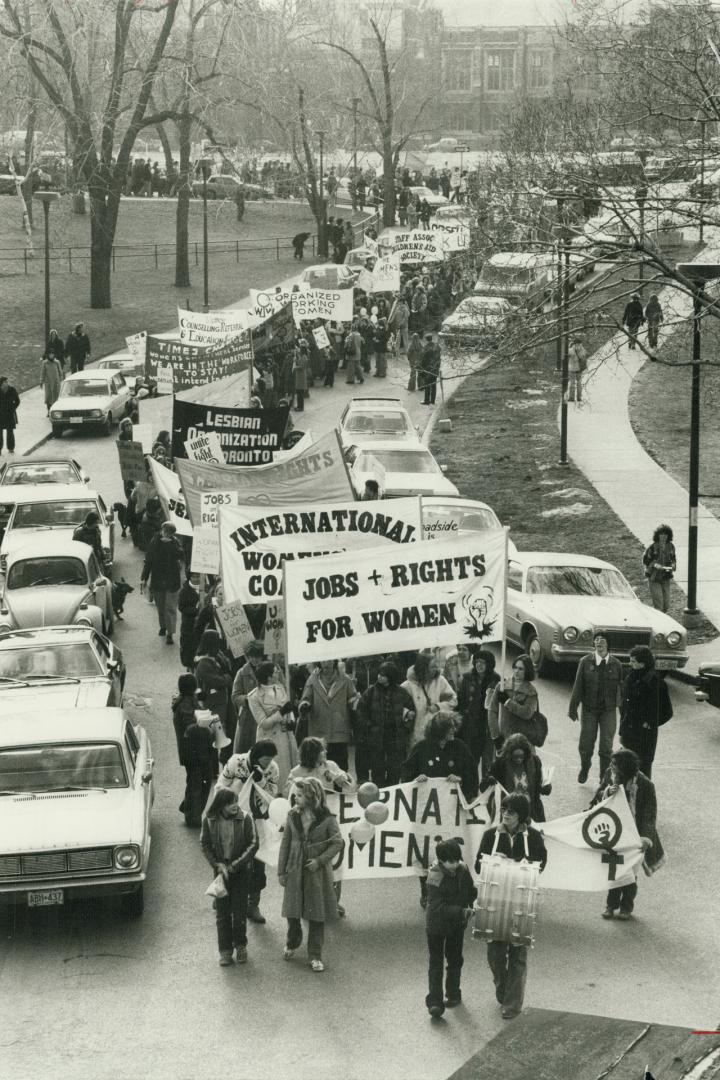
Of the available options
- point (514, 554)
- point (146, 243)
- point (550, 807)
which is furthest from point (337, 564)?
point (146, 243)

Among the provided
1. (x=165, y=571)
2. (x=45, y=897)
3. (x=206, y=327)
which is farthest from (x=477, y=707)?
(x=206, y=327)

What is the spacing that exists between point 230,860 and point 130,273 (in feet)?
176

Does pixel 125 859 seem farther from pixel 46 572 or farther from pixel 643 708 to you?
pixel 46 572

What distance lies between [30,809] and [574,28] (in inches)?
491

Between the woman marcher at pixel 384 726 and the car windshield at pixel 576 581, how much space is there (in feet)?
20.9

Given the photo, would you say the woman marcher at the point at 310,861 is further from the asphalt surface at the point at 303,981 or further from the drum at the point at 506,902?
the drum at the point at 506,902

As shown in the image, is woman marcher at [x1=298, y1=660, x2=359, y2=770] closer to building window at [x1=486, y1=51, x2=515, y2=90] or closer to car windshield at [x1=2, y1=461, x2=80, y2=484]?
car windshield at [x1=2, y1=461, x2=80, y2=484]

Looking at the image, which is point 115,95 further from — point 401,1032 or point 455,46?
point 455,46

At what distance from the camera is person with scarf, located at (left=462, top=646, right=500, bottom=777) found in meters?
14.3

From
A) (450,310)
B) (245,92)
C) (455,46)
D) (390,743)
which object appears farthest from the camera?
(455,46)

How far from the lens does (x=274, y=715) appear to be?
1314 centimetres

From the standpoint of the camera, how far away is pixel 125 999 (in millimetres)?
10523

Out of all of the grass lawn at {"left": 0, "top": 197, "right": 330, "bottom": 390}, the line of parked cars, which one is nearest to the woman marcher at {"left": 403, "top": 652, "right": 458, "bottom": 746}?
the line of parked cars

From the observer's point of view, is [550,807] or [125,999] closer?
[125,999]
